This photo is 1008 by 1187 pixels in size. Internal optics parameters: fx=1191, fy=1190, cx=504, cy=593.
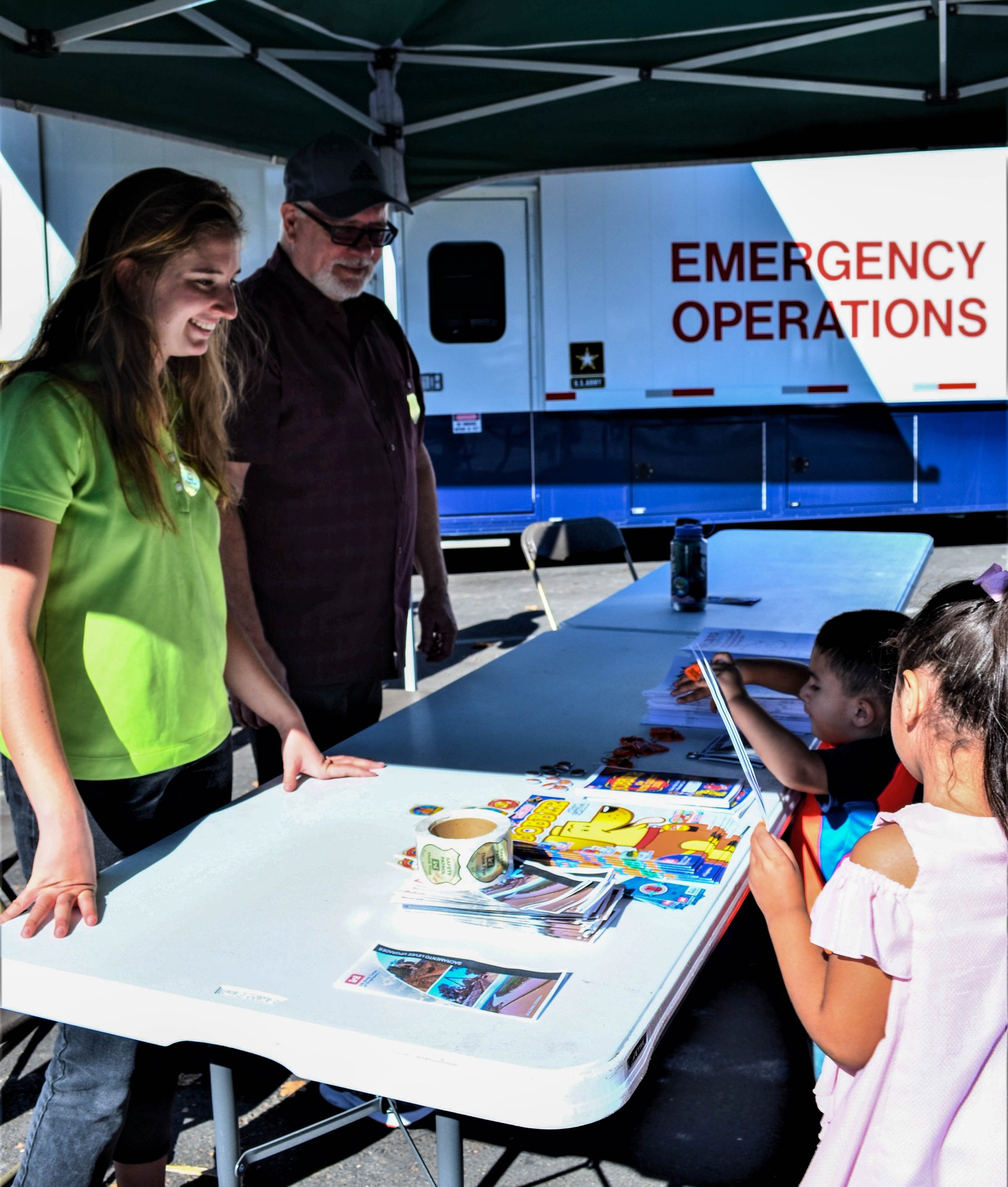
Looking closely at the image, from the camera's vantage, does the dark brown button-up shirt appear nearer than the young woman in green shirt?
No

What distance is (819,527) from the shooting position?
866 centimetres

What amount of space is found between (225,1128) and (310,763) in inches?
22.6

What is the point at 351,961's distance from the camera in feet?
4.45

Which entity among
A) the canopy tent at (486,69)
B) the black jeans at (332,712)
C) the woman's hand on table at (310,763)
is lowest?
the black jeans at (332,712)

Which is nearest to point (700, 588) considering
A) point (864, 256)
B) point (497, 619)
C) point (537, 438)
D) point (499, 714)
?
point (499, 714)

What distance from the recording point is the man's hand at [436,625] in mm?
2977

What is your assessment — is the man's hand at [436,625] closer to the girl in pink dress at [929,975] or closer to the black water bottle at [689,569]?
the black water bottle at [689,569]

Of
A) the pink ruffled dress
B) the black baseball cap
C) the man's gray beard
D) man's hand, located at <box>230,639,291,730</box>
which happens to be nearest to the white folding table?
the pink ruffled dress

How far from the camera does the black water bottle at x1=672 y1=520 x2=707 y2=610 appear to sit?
3.41 m

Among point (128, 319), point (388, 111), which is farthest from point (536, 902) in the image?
point (388, 111)

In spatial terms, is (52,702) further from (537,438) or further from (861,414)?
(861,414)

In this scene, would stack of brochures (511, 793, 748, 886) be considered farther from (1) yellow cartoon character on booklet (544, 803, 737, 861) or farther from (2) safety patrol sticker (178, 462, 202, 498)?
(2) safety patrol sticker (178, 462, 202, 498)

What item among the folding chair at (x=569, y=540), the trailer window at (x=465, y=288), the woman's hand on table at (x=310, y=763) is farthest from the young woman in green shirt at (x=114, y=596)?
the trailer window at (x=465, y=288)

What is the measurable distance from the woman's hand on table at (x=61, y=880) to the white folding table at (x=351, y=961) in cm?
4
